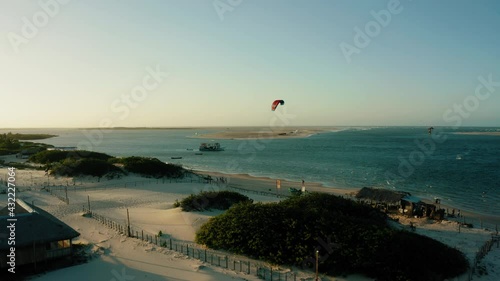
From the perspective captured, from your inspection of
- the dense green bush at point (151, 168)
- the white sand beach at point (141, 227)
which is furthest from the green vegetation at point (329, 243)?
the dense green bush at point (151, 168)

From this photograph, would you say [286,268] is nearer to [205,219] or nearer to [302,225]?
[302,225]

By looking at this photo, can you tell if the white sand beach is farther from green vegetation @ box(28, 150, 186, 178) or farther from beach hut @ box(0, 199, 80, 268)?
green vegetation @ box(28, 150, 186, 178)

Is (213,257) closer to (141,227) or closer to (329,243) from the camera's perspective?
(329,243)

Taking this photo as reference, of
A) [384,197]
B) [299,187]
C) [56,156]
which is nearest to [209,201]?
[384,197]

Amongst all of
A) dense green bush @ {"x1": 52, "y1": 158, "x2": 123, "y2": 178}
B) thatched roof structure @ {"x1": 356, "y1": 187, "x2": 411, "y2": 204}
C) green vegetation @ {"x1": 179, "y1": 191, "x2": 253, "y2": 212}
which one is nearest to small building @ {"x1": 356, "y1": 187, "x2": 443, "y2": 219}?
thatched roof structure @ {"x1": 356, "y1": 187, "x2": 411, "y2": 204}

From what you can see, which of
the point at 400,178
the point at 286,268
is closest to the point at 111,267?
the point at 286,268

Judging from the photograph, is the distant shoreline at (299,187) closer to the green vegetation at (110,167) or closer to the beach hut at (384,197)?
the beach hut at (384,197)
